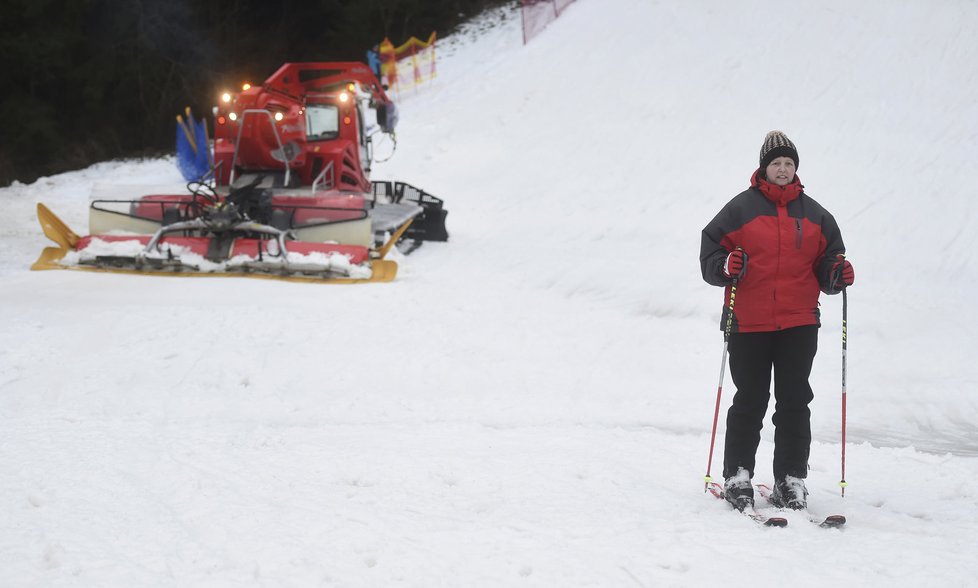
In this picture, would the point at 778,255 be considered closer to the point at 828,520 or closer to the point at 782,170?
the point at 782,170

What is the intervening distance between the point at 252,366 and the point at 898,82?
13.4 m

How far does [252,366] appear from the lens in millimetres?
6527

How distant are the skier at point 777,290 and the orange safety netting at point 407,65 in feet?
72.8

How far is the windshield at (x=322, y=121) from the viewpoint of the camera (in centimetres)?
1220

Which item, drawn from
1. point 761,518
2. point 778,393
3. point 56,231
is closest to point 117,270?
point 56,231

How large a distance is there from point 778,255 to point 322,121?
9.43 m

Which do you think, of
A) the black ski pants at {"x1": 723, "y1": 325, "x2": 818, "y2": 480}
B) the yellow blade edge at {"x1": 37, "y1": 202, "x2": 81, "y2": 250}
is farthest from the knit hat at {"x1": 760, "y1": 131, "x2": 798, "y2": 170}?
the yellow blade edge at {"x1": 37, "y1": 202, "x2": 81, "y2": 250}

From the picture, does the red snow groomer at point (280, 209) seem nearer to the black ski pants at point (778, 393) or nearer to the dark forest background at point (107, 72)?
the black ski pants at point (778, 393)

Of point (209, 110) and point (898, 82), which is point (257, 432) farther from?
point (209, 110)

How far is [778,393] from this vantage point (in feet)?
13.2

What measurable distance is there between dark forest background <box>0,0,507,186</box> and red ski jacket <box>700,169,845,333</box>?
20.5m

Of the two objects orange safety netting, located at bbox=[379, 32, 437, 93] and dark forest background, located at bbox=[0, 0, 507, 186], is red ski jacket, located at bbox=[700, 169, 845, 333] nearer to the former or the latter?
dark forest background, located at bbox=[0, 0, 507, 186]

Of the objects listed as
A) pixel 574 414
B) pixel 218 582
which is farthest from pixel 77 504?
pixel 574 414

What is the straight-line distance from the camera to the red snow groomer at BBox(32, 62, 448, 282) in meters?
9.53
